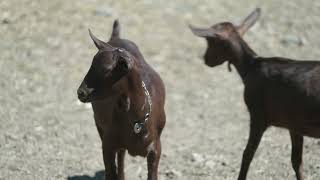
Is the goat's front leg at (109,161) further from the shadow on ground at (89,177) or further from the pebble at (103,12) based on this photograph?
the pebble at (103,12)

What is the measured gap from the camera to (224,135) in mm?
10250

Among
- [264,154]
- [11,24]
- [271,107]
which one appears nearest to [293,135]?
[271,107]

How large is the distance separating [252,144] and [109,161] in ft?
5.78

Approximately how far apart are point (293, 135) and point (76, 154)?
9.36 feet

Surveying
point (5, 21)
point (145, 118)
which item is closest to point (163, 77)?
point (5, 21)

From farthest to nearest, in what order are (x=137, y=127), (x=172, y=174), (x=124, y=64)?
1. (x=172, y=174)
2. (x=137, y=127)
3. (x=124, y=64)

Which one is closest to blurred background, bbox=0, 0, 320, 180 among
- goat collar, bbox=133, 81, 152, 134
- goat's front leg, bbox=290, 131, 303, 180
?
goat's front leg, bbox=290, 131, 303, 180

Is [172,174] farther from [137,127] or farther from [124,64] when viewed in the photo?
[124,64]

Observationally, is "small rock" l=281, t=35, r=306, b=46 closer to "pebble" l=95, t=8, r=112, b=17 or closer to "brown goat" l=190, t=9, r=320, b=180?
"pebble" l=95, t=8, r=112, b=17

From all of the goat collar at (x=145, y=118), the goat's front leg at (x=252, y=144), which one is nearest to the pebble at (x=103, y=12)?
the goat's front leg at (x=252, y=144)

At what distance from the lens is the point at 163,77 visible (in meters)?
12.0

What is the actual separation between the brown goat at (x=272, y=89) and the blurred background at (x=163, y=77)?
1013 mm

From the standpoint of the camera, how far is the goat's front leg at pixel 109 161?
703 centimetres

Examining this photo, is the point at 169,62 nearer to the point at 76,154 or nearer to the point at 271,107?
the point at 76,154
